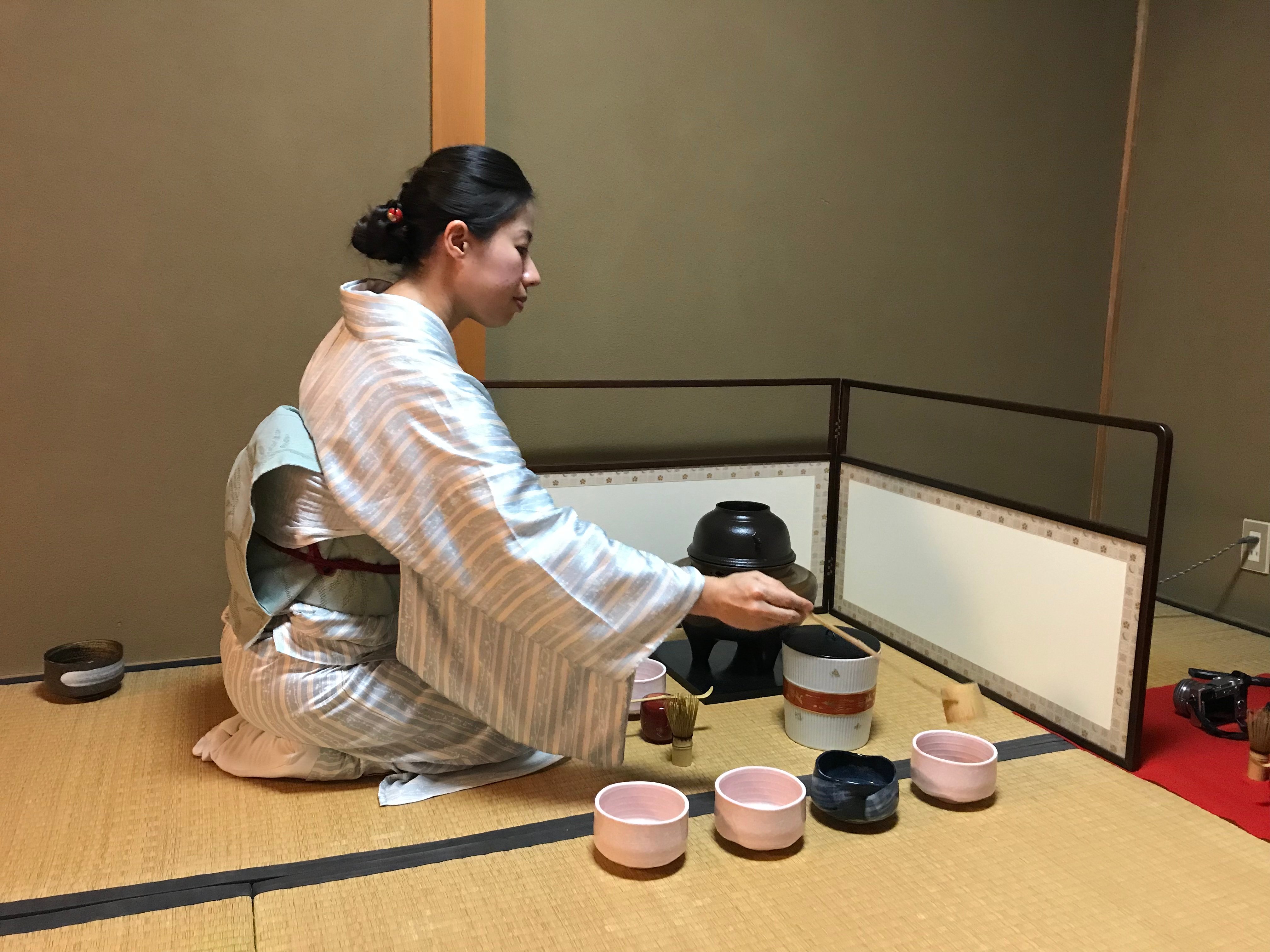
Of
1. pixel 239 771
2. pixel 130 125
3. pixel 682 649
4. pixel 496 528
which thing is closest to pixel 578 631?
pixel 496 528

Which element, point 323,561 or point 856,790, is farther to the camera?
point 323,561

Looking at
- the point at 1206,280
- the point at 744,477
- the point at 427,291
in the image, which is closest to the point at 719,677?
the point at 744,477

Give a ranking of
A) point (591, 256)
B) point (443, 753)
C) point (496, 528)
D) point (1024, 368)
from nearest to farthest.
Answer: point (496, 528)
point (443, 753)
point (591, 256)
point (1024, 368)

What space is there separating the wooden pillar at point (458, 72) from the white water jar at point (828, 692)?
1.11 metres

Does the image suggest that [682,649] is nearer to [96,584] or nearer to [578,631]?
[578,631]

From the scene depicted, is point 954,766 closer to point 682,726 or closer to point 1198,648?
point 682,726

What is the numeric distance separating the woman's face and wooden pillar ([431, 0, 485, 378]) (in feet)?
1.83

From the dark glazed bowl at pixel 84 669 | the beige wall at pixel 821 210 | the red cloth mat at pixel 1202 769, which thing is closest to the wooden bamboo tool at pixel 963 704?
the red cloth mat at pixel 1202 769

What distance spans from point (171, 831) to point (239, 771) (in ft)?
0.68

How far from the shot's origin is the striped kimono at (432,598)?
1.62 meters

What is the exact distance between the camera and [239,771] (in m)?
1.84

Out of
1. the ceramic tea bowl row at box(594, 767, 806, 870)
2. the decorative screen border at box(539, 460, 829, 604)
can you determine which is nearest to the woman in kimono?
the ceramic tea bowl row at box(594, 767, 806, 870)

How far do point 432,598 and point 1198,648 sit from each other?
2.06m

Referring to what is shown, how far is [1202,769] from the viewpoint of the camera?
192 centimetres
